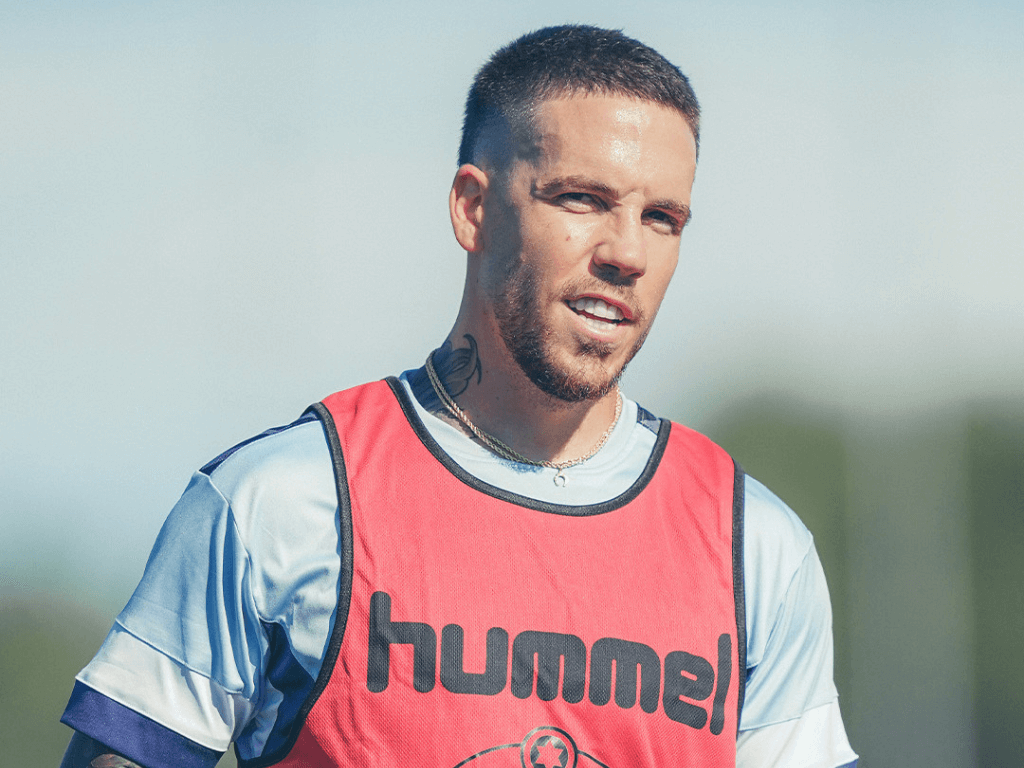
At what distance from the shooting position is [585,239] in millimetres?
2717

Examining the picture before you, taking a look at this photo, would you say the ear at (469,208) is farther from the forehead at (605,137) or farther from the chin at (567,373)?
the chin at (567,373)

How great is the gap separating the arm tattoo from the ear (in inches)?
9.2

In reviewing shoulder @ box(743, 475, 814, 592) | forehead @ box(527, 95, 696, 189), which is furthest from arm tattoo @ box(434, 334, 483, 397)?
shoulder @ box(743, 475, 814, 592)

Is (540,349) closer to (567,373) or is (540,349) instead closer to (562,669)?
(567,373)

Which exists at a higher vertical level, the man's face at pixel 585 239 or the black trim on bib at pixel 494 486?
the man's face at pixel 585 239

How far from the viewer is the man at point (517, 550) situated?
2432mm

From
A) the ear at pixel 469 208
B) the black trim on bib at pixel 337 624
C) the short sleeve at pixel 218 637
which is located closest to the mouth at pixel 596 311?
the ear at pixel 469 208

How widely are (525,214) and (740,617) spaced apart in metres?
1.04

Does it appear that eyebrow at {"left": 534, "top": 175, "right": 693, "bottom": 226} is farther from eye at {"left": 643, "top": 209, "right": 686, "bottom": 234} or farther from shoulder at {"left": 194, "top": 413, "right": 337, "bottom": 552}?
shoulder at {"left": 194, "top": 413, "right": 337, "bottom": 552}

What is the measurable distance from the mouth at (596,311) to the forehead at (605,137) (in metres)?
0.30

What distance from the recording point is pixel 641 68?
290 centimetres

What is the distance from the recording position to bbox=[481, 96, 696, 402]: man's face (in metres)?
2.72

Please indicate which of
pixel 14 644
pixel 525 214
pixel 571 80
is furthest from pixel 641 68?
pixel 14 644

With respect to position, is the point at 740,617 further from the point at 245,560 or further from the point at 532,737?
the point at 245,560
